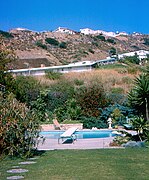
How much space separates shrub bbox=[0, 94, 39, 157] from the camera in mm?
10239

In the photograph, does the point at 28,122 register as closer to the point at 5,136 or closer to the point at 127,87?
the point at 5,136

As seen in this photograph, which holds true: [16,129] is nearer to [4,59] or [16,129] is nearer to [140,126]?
[140,126]

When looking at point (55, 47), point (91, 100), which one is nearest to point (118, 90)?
point (91, 100)

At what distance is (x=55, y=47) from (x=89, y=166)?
61870mm

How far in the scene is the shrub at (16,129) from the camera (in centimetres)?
1024

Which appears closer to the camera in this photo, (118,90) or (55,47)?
(118,90)

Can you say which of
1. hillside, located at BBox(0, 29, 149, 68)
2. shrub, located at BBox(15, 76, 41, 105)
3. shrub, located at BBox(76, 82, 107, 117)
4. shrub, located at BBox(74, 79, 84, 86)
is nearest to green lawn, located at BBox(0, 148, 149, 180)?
shrub, located at BBox(76, 82, 107, 117)

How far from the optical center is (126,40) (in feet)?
325

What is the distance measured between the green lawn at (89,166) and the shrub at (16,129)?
1.50ft

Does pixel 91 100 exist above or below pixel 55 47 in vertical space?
below

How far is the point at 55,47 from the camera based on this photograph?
70250 mm

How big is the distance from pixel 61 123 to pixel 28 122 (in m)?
13.1

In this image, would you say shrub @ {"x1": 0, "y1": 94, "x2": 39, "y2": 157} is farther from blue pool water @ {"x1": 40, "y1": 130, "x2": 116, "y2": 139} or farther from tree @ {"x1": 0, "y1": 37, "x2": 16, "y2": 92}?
blue pool water @ {"x1": 40, "y1": 130, "x2": 116, "y2": 139}

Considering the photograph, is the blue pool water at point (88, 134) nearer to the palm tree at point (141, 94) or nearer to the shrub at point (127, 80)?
the palm tree at point (141, 94)
